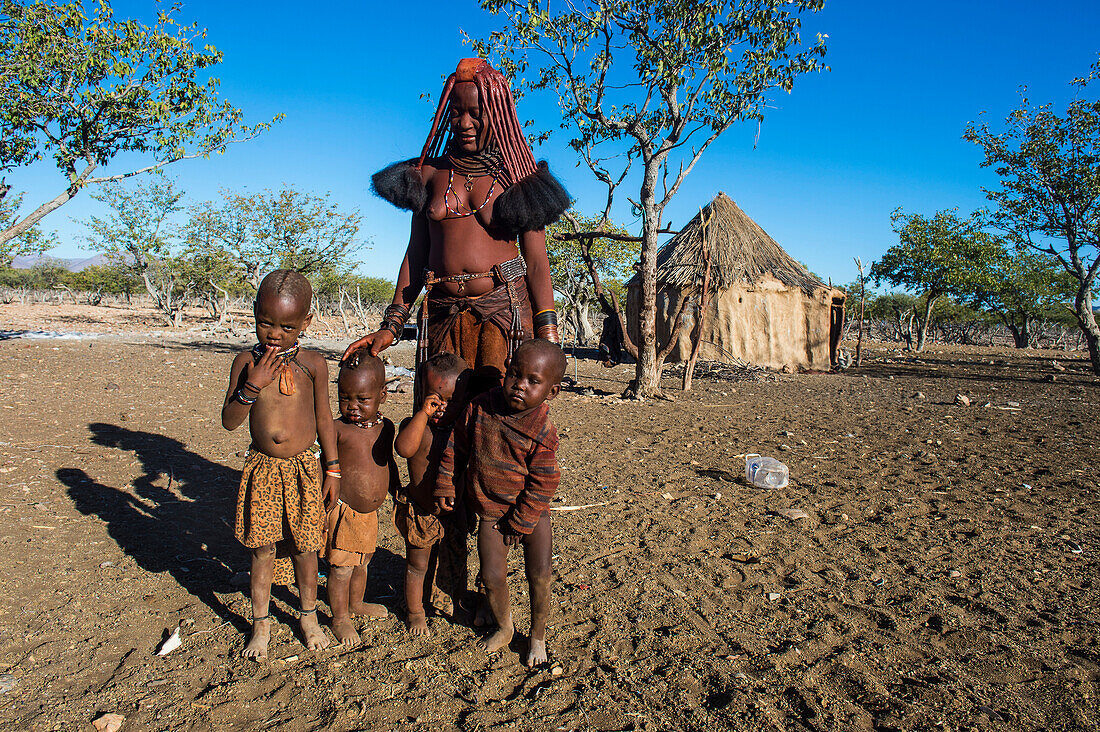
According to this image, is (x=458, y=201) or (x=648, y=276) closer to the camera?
(x=458, y=201)

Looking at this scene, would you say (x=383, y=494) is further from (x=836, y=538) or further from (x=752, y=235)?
(x=752, y=235)

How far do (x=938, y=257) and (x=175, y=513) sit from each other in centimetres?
2523

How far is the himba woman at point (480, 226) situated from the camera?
2.72 metres

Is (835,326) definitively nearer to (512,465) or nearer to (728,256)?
(728,256)

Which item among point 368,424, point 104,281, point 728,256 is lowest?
point 368,424

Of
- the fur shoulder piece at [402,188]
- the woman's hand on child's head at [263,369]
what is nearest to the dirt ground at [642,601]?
the woman's hand on child's head at [263,369]

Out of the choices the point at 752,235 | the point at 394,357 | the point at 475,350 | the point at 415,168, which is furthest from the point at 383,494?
the point at 752,235

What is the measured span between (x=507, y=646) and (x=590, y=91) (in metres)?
8.11

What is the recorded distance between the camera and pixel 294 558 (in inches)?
94.0

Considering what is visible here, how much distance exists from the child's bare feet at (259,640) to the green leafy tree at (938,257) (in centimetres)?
2466

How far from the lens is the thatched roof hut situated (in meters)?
15.0

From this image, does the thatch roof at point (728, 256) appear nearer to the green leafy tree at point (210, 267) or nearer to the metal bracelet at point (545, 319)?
the metal bracelet at point (545, 319)

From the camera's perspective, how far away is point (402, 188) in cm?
285

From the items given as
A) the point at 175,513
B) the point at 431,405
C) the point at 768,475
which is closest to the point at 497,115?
the point at 431,405
